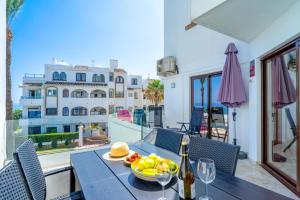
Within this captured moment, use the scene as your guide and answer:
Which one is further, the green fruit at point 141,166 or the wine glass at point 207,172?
the green fruit at point 141,166

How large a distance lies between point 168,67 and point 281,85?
390 cm

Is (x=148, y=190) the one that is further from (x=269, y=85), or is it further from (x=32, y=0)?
(x=32, y=0)

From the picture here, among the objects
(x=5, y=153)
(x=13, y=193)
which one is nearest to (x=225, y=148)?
(x=13, y=193)

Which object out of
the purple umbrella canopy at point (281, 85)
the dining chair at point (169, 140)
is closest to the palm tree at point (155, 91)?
the purple umbrella canopy at point (281, 85)

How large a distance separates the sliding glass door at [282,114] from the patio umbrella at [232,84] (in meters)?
0.54

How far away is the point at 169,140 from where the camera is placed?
2072 mm

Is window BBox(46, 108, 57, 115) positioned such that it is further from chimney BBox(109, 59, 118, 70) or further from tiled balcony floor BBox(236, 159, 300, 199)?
tiled balcony floor BBox(236, 159, 300, 199)

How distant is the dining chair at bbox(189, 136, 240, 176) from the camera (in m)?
1.35

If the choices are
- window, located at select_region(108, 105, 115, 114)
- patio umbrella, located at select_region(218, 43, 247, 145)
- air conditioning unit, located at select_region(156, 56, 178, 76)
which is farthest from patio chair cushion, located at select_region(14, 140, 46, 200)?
window, located at select_region(108, 105, 115, 114)

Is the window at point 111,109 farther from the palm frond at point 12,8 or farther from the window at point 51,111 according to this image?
the palm frond at point 12,8

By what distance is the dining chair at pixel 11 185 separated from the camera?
820mm

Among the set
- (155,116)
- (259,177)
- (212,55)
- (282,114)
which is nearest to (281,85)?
(282,114)

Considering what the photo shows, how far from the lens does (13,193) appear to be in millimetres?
866

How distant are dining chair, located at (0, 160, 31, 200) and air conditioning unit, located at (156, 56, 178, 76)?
5.83m
